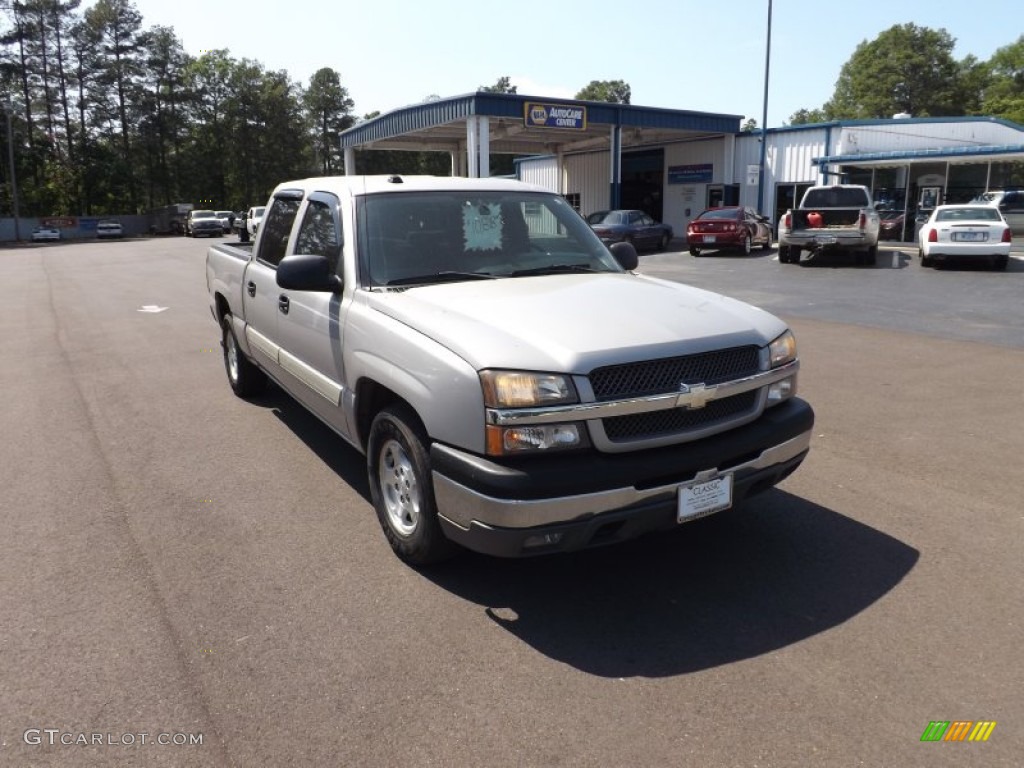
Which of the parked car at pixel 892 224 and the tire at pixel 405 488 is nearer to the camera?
the tire at pixel 405 488

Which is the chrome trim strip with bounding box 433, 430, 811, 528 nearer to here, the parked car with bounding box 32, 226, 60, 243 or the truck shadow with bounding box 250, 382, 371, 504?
the truck shadow with bounding box 250, 382, 371, 504

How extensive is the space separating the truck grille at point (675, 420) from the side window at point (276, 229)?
3104 millimetres

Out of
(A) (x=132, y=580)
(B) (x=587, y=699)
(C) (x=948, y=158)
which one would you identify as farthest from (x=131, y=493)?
(C) (x=948, y=158)

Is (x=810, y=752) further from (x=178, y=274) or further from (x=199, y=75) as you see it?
(x=199, y=75)

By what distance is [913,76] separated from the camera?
7750 centimetres

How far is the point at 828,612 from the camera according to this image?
340 cm

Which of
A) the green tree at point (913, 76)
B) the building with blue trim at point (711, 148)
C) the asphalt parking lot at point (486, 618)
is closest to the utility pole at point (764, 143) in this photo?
the building with blue trim at point (711, 148)

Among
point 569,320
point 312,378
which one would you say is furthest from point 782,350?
point 312,378

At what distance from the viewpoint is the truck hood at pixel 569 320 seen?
3.19 m

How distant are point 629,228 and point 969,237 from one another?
34.8 feet

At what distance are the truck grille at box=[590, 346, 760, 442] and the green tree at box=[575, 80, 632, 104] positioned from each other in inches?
4343

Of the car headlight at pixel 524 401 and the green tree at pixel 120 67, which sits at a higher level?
the green tree at pixel 120 67

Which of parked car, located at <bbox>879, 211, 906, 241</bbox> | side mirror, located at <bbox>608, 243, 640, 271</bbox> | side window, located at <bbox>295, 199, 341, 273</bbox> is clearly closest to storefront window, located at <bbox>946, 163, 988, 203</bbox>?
parked car, located at <bbox>879, 211, 906, 241</bbox>

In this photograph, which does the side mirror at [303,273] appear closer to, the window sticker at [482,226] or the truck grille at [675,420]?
the window sticker at [482,226]
